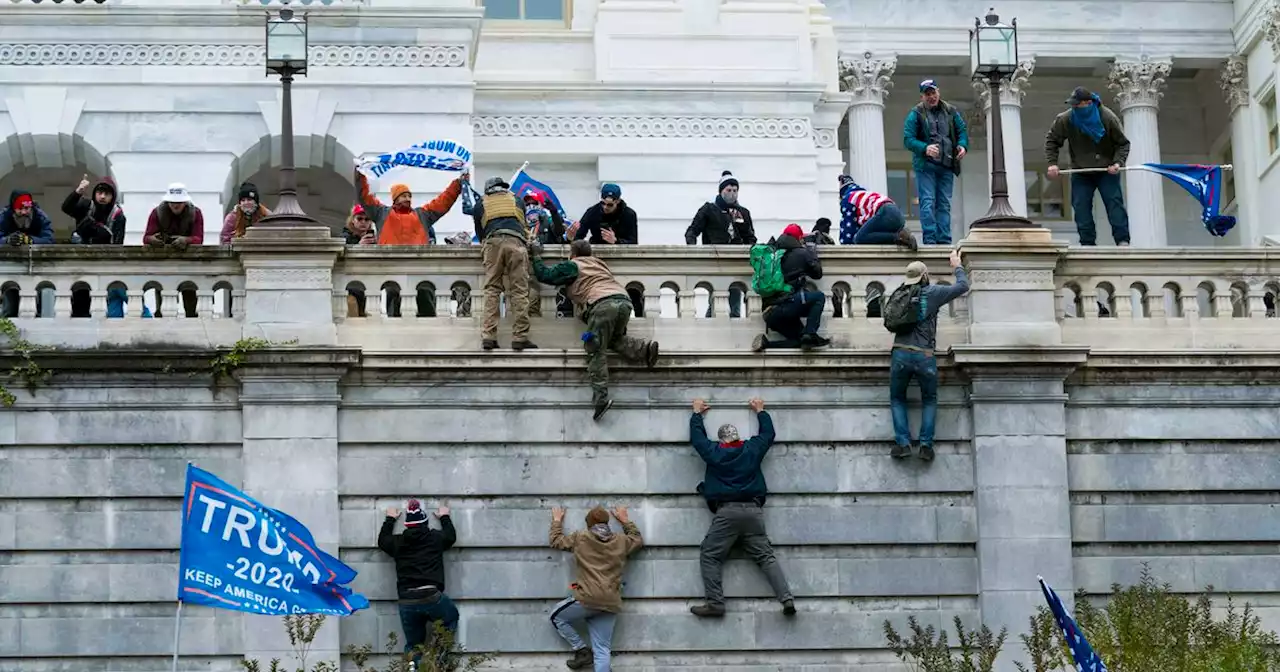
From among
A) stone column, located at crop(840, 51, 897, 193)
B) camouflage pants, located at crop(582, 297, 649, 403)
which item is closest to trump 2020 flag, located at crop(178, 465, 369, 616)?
camouflage pants, located at crop(582, 297, 649, 403)

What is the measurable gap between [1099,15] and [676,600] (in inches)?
1246

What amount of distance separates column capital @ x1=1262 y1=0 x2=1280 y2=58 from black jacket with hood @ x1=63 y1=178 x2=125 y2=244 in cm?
2939

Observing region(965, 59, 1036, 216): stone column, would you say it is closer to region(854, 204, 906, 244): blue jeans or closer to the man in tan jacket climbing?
region(854, 204, 906, 244): blue jeans

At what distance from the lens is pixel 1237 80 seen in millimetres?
63375

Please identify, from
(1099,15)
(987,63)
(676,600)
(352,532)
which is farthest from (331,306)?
(1099,15)

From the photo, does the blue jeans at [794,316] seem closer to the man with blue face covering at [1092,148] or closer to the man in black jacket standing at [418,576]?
the man in black jacket standing at [418,576]

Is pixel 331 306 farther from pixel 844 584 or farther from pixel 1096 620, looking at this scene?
pixel 1096 620

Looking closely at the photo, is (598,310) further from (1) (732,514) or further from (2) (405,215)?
(2) (405,215)

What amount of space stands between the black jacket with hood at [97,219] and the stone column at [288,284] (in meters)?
2.78

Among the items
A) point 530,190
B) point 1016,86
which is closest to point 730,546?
point 530,190

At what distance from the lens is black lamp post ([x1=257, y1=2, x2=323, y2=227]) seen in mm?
35375

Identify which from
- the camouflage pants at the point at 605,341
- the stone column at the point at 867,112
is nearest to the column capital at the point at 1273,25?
the stone column at the point at 867,112

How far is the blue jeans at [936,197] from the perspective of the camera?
126 feet

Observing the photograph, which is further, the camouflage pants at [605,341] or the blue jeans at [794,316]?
the blue jeans at [794,316]
